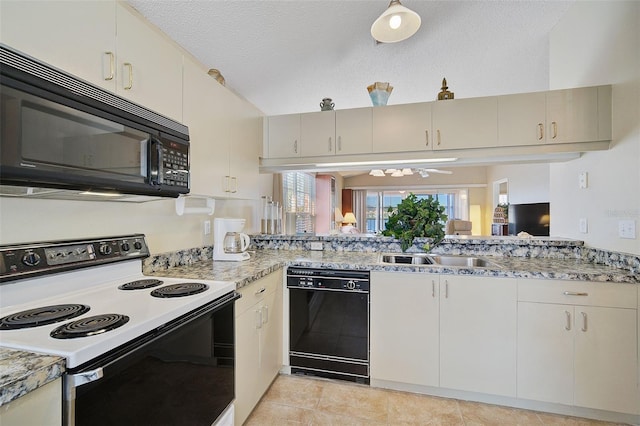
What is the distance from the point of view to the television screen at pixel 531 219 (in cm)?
392

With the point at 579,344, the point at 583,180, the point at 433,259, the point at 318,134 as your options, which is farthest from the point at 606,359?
the point at 318,134

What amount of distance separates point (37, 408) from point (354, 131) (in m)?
2.30

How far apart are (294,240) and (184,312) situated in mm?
Result: 1641

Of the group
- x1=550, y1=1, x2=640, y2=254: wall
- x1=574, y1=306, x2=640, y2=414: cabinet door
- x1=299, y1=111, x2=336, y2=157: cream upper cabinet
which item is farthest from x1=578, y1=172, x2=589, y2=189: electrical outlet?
x1=299, y1=111, x2=336, y2=157: cream upper cabinet

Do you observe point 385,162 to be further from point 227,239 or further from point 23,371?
point 23,371

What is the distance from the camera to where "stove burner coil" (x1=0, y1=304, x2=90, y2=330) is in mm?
864

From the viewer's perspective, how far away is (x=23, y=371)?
2.06 feet

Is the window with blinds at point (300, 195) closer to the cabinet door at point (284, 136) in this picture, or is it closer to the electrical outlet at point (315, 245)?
the electrical outlet at point (315, 245)

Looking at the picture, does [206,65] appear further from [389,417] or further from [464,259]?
[389,417]

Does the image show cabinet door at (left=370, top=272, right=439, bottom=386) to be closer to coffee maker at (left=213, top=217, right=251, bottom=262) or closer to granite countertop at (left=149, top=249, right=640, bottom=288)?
granite countertop at (left=149, top=249, right=640, bottom=288)

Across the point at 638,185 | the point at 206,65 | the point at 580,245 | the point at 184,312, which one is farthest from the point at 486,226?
the point at 184,312

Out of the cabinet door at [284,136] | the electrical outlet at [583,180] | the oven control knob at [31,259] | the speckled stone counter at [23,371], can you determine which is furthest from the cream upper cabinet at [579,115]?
the oven control knob at [31,259]

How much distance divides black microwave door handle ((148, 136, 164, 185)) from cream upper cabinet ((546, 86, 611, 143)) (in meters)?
2.51

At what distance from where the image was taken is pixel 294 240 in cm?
270
